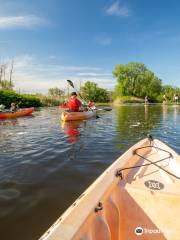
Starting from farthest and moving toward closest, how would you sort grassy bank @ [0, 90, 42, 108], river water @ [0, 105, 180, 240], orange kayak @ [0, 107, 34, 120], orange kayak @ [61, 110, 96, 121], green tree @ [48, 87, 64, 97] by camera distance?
green tree @ [48, 87, 64, 97], grassy bank @ [0, 90, 42, 108], orange kayak @ [0, 107, 34, 120], orange kayak @ [61, 110, 96, 121], river water @ [0, 105, 180, 240]

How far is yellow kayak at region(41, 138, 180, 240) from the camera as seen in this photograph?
276 cm

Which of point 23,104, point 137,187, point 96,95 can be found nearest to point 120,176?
point 137,187

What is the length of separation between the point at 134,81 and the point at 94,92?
54.1ft

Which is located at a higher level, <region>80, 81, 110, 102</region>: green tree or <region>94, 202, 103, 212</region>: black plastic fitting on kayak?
<region>80, 81, 110, 102</region>: green tree

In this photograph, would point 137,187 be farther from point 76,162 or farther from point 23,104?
point 23,104

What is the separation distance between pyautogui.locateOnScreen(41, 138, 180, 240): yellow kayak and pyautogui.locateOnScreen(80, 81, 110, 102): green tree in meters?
71.8

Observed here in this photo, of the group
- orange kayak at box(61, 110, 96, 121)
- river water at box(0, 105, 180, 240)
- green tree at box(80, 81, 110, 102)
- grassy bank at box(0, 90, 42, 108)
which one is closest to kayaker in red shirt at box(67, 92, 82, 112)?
orange kayak at box(61, 110, 96, 121)

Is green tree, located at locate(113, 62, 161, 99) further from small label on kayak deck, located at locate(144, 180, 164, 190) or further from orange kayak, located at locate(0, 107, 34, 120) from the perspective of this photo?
small label on kayak deck, located at locate(144, 180, 164, 190)

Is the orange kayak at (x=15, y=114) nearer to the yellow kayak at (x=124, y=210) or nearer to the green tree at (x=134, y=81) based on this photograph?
the yellow kayak at (x=124, y=210)

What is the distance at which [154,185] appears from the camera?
4109 millimetres

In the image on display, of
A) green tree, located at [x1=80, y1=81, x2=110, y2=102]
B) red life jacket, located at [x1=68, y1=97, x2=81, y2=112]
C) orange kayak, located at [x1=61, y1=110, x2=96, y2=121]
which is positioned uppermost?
green tree, located at [x1=80, y1=81, x2=110, y2=102]

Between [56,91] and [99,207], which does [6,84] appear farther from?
[99,207]

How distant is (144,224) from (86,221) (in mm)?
1034

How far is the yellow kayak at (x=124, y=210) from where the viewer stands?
276 centimetres
